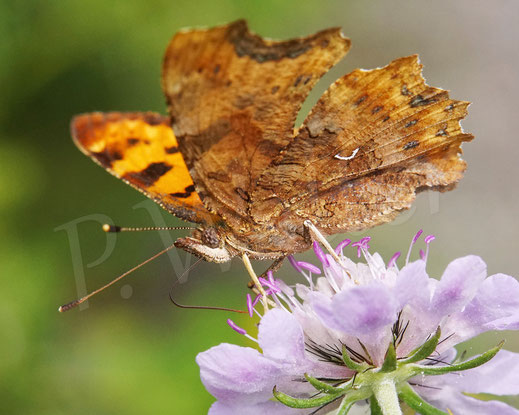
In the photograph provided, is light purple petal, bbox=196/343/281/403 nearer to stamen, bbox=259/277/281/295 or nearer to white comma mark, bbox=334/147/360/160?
stamen, bbox=259/277/281/295

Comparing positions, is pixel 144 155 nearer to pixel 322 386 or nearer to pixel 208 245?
pixel 208 245

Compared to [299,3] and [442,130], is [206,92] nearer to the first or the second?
[442,130]

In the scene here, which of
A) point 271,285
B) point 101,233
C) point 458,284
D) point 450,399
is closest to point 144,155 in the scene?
point 271,285

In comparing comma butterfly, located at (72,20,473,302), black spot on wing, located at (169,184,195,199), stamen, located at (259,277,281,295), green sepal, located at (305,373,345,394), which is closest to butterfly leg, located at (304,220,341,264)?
comma butterfly, located at (72,20,473,302)

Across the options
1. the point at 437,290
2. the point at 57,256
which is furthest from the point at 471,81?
the point at 437,290

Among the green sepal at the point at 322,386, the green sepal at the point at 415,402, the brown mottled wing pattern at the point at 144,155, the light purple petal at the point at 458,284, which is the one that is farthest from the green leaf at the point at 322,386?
the brown mottled wing pattern at the point at 144,155

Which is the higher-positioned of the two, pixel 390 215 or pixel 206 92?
pixel 206 92
